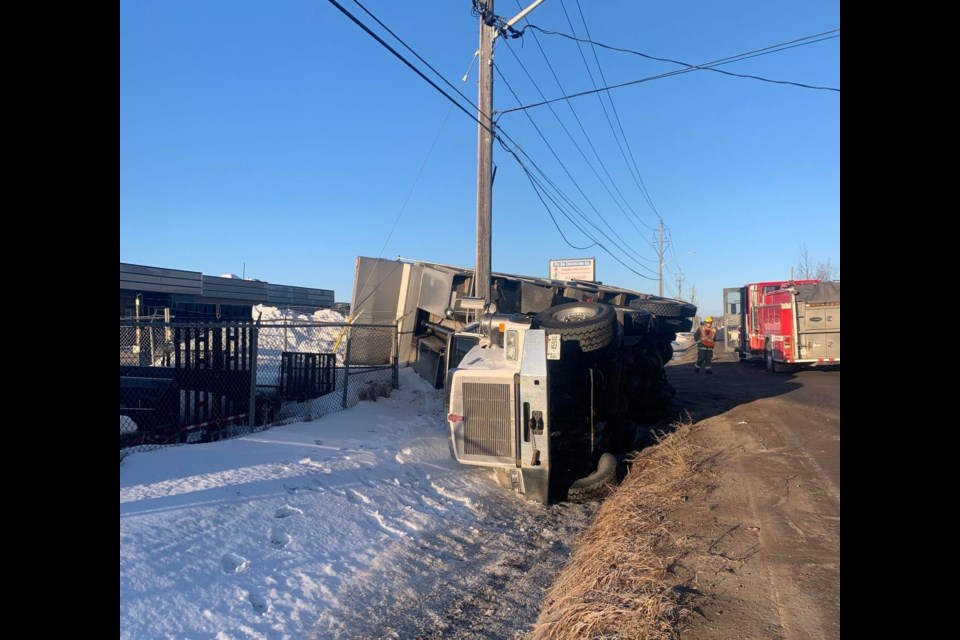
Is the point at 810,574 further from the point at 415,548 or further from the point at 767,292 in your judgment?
the point at 767,292

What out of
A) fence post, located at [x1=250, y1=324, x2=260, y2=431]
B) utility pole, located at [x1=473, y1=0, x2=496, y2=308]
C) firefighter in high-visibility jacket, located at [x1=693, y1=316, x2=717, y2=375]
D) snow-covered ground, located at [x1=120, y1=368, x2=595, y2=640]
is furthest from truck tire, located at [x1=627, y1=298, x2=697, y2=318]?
fence post, located at [x1=250, y1=324, x2=260, y2=431]

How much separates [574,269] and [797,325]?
19.8 metres

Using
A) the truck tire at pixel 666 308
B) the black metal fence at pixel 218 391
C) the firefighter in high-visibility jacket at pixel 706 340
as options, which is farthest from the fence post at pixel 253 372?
the firefighter in high-visibility jacket at pixel 706 340

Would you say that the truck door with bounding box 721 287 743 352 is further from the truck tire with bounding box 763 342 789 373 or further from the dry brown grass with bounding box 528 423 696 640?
the dry brown grass with bounding box 528 423 696 640

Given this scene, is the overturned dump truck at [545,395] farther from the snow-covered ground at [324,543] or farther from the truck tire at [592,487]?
the snow-covered ground at [324,543]

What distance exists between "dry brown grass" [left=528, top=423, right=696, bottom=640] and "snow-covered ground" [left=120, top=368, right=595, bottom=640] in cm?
39

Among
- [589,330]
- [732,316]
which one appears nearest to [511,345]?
[589,330]

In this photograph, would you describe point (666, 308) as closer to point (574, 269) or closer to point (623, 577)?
point (623, 577)

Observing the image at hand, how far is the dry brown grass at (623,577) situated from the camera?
376cm

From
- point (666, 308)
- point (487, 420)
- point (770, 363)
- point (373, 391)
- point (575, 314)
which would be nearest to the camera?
point (487, 420)

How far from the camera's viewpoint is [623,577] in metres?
4.48
